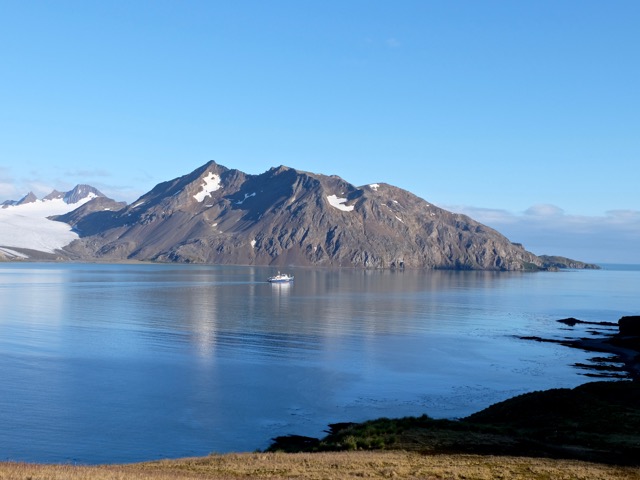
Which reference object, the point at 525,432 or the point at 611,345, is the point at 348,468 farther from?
the point at 611,345

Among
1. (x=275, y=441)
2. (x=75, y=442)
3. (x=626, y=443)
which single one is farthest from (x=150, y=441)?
(x=626, y=443)

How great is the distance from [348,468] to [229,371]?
1639 inches

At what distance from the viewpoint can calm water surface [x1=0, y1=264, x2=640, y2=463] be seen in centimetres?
4578

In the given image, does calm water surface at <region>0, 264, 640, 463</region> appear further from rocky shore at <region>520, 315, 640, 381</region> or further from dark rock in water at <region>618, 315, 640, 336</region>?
dark rock in water at <region>618, 315, 640, 336</region>

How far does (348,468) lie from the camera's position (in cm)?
3033

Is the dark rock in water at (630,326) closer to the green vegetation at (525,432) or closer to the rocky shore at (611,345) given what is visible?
the rocky shore at (611,345)

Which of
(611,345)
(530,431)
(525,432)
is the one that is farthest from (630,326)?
(525,432)

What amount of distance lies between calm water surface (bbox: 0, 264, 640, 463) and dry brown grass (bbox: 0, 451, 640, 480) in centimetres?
975

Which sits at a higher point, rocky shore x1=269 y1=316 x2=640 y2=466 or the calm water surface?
rocky shore x1=269 y1=316 x2=640 y2=466

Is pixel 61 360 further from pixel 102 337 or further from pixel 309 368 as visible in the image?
pixel 309 368

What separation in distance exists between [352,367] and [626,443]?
3983 cm

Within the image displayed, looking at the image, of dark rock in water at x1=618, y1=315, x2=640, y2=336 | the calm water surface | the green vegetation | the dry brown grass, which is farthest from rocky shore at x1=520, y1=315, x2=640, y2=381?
the dry brown grass

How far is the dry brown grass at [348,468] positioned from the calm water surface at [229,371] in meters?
9.75

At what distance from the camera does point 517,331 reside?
396ft
